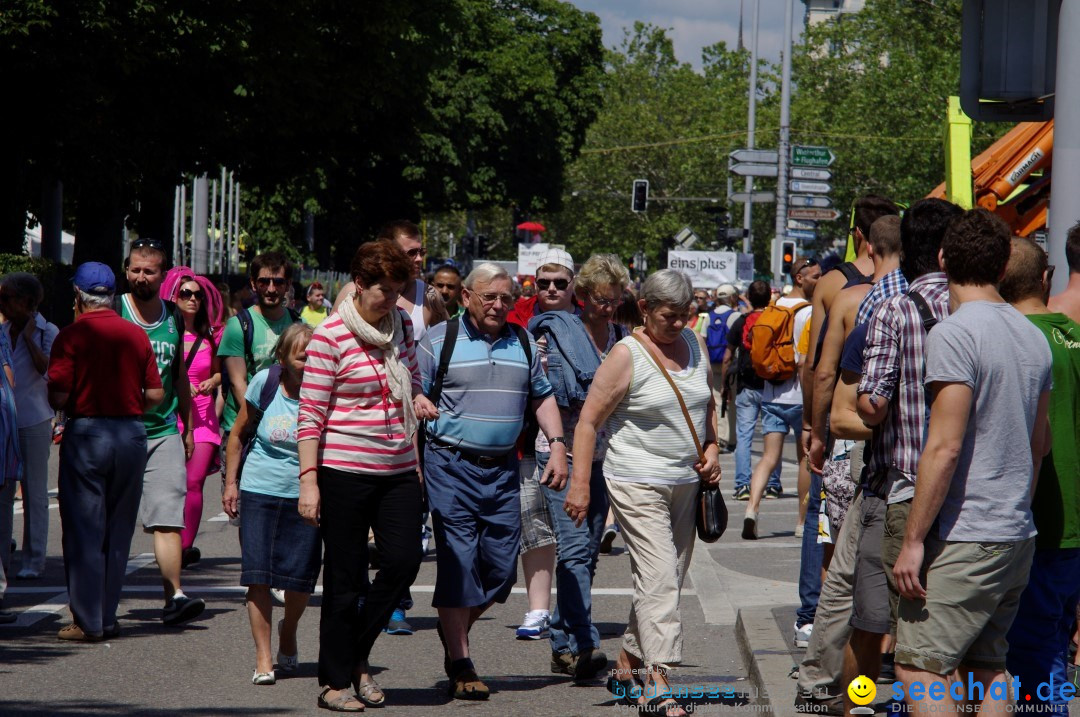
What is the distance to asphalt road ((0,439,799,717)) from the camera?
6555 millimetres

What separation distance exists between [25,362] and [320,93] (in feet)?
54.1

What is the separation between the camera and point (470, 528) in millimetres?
6691

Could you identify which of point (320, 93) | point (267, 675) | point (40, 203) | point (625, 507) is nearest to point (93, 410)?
point (267, 675)

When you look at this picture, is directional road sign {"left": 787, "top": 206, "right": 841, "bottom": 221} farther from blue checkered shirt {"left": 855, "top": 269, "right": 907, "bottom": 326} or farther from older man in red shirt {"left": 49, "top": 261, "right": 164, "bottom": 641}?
blue checkered shirt {"left": 855, "top": 269, "right": 907, "bottom": 326}

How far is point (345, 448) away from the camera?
630 cm

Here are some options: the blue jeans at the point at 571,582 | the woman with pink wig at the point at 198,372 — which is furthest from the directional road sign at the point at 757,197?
the blue jeans at the point at 571,582

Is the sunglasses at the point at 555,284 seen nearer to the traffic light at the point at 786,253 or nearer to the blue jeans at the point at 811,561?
the blue jeans at the point at 811,561

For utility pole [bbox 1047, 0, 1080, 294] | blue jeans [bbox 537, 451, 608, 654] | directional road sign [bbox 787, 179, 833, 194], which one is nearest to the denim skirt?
blue jeans [bbox 537, 451, 608, 654]

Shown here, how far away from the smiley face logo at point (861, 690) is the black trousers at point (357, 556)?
74.5 inches

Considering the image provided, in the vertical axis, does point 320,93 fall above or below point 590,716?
above

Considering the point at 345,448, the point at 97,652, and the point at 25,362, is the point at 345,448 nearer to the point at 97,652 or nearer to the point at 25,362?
the point at 97,652

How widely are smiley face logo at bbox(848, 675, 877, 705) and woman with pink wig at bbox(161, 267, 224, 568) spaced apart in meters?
4.92

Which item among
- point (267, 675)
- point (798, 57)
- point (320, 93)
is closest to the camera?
point (267, 675)

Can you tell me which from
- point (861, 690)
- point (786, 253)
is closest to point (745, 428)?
point (861, 690)
